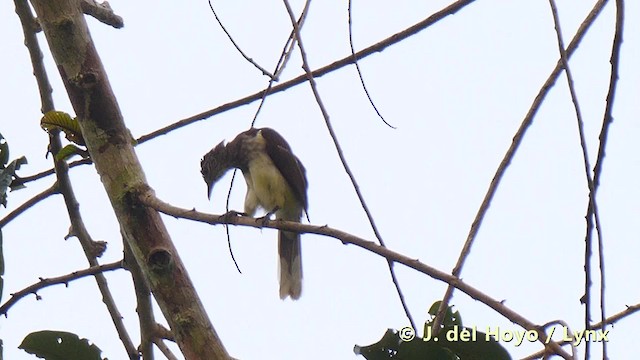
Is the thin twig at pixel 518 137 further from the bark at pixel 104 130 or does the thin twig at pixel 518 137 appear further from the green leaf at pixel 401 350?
the bark at pixel 104 130

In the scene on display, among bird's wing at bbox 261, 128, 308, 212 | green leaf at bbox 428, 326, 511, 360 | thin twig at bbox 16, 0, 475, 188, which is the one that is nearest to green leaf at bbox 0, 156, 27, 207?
thin twig at bbox 16, 0, 475, 188

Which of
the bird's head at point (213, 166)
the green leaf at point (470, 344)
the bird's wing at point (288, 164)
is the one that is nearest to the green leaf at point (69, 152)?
the green leaf at point (470, 344)

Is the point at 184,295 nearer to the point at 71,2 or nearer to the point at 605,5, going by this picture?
Result: the point at 71,2

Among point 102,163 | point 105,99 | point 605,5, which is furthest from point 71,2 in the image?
point 605,5

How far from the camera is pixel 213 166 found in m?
5.57

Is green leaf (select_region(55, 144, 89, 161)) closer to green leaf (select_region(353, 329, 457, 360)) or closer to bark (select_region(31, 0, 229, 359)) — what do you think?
bark (select_region(31, 0, 229, 359))

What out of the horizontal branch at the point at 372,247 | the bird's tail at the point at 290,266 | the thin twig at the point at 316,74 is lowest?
the horizontal branch at the point at 372,247

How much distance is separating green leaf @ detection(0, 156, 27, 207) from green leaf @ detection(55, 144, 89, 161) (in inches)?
14.6

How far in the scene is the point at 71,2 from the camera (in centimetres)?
265

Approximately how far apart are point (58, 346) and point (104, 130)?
2.62 feet

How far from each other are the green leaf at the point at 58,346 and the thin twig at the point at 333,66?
0.67 meters

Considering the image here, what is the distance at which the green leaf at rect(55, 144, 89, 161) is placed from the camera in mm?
2832

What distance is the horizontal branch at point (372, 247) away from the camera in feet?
5.69

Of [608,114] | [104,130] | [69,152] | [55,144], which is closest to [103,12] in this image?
[55,144]
